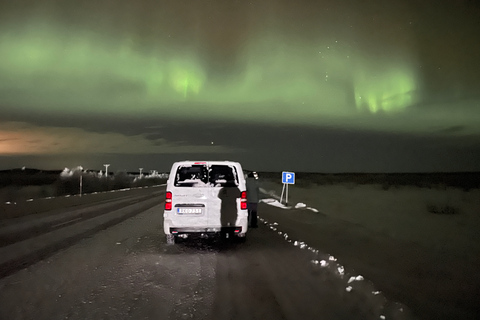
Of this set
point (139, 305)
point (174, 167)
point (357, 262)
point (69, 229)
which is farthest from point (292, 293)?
point (69, 229)

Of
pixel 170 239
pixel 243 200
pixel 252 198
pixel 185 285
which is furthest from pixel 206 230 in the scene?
pixel 252 198

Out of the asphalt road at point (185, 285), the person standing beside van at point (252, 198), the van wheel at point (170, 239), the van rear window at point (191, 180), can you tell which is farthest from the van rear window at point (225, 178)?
the person standing beside van at point (252, 198)

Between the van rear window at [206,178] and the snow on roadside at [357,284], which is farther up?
the van rear window at [206,178]

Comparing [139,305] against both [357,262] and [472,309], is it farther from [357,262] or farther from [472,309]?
[357,262]

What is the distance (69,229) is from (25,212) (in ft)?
23.0

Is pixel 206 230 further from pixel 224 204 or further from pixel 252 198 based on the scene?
pixel 252 198

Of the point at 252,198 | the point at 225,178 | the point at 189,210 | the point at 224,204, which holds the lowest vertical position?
the point at 252,198

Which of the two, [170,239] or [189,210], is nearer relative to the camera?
[189,210]

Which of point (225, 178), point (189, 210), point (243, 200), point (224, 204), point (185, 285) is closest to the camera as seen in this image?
point (185, 285)

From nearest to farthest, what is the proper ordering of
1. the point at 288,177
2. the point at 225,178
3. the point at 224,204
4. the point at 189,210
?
the point at 189,210 → the point at 224,204 → the point at 225,178 → the point at 288,177

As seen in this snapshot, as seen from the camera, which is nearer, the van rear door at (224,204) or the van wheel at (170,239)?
the van rear door at (224,204)

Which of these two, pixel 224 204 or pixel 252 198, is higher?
pixel 224 204

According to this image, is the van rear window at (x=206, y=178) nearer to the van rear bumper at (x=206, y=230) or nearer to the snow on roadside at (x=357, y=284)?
the van rear bumper at (x=206, y=230)

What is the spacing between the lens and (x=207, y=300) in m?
6.50
